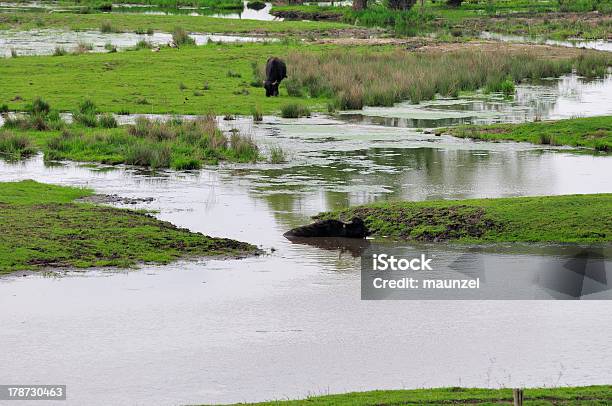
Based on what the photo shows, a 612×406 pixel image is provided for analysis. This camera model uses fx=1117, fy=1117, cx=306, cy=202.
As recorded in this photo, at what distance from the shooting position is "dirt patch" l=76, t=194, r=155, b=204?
2047 cm

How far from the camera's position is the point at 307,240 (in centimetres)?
1809

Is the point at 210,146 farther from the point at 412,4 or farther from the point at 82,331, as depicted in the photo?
the point at 412,4

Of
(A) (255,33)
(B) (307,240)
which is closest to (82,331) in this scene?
(B) (307,240)

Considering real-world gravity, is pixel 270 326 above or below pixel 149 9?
below

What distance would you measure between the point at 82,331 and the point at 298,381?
3094 millimetres

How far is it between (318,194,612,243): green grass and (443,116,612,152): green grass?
29.0ft

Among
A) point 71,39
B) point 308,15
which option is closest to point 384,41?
point 71,39

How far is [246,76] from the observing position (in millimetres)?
42094

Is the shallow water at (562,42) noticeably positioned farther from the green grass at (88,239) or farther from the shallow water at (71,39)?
the green grass at (88,239)

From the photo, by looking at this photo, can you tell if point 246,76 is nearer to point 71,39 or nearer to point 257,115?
point 257,115

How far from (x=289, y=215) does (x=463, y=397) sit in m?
10.3

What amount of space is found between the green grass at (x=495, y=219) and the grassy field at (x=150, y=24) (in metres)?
45.8

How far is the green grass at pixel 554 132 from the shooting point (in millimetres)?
28344

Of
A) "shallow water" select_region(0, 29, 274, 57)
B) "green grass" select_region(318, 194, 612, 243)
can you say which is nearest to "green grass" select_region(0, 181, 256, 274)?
"green grass" select_region(318, 194, 612, 243)
